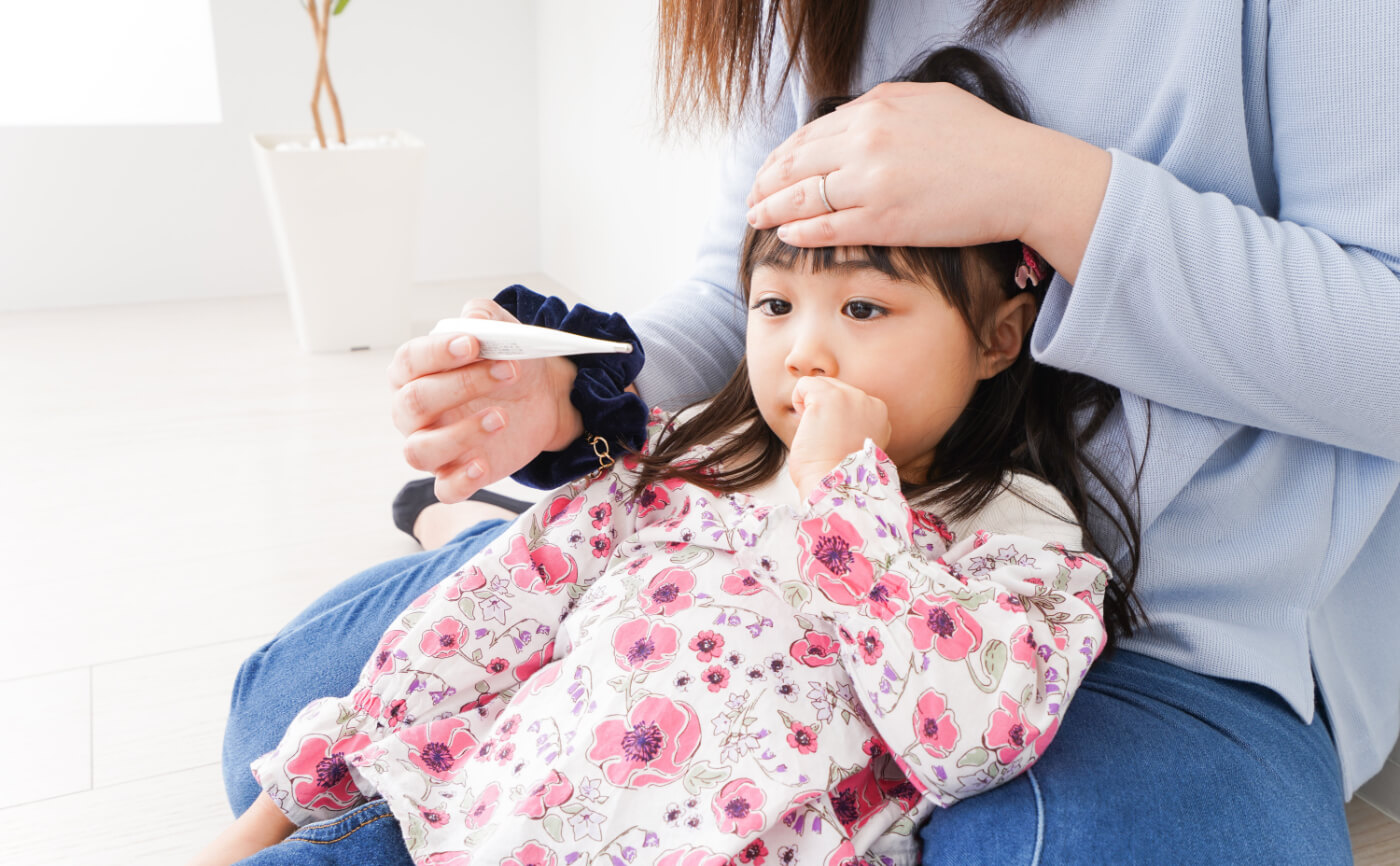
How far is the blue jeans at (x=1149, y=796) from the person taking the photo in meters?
0.63

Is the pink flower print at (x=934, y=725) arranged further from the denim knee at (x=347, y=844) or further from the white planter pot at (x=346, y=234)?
the white planter pot at (x=346, y=234)

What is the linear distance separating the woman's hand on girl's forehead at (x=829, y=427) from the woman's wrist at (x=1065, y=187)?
0.17 metres

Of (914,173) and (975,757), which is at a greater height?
(914,173)

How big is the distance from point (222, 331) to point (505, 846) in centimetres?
239

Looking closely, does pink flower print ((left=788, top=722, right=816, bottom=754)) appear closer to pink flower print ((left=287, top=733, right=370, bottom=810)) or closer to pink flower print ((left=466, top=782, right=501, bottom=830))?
pink flower print ((left=466, top=782, right=501, bottom=830))

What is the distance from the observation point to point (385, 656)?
83 centimetres

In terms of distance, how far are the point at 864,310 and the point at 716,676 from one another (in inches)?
11.5

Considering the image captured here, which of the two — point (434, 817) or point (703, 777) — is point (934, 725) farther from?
point (434, 817)

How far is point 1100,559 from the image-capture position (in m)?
0.73

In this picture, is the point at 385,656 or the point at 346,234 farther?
the point at 346,234

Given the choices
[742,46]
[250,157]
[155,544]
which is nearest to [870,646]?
[742,46]

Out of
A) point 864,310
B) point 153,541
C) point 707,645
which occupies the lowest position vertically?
point 153,541

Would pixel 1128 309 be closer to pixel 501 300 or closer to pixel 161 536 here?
pixel 501 300

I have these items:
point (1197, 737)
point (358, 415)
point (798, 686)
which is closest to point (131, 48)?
point (358, 415)
